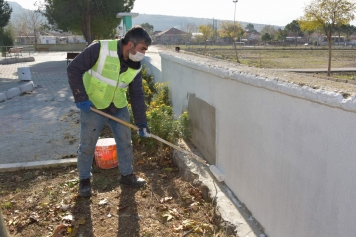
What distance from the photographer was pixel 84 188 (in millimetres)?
3549

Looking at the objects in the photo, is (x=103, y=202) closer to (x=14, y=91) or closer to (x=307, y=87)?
(x=307, y=87)

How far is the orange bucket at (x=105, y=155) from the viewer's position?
4.12 meters

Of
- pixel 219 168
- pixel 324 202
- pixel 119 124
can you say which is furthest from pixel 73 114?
pixel 324 202

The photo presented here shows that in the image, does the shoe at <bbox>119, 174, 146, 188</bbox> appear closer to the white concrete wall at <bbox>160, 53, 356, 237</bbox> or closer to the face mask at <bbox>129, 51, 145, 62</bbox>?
the white concrete wall at <bbox>160, 53, 356, 237</bbox>

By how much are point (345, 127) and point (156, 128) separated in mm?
2927

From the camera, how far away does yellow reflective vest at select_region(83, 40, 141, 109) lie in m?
3.26

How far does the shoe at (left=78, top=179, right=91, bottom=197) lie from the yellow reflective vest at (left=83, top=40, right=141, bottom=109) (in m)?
0.85

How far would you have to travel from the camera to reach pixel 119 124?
3617 mm

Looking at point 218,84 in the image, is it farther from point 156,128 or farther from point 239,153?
point 156,128

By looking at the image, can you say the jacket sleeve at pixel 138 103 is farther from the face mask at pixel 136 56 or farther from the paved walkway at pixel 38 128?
the paved walkway at pixel 38 128

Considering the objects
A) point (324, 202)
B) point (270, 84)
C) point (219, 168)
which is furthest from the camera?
point (219, 168)

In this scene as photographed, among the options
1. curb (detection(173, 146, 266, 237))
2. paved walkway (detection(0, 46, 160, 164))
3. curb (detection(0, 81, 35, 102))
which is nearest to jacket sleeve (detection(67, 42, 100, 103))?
curb (detection(173, 146, 266, 237))

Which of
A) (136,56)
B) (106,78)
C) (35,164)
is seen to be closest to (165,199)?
(106,78)

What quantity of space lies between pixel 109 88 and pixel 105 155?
1129mm
